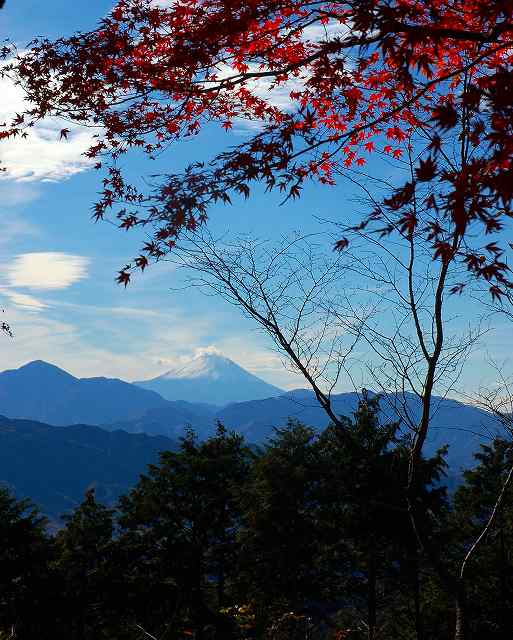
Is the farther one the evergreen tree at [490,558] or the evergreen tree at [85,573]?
the evergreen tree at [85,573]

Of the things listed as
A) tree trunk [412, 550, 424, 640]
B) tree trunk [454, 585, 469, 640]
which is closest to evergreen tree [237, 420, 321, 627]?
tree trunk [412, 550, 424, 640]

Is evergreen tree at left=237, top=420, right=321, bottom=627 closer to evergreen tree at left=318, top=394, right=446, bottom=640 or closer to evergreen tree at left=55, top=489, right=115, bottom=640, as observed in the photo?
evergreen tree at left=318, top=394, right=446, bottom=640

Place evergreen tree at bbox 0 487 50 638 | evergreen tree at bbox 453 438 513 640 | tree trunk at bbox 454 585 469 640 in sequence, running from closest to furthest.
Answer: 1. tree trunk at bbox 454 585 469 640
2. evergreen tree at bbox 453 438 513 640
3. evergreen tree at bbox 0 487 50 638

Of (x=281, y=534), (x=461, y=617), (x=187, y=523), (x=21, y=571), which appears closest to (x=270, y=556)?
(x=281, y=534)

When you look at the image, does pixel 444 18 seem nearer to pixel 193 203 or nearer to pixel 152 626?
pixel 193 203

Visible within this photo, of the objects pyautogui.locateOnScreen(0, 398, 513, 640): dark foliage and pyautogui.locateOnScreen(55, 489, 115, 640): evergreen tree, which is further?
pyautogui.locateOnScreen(55, 489, 115, 640): evergreen tree

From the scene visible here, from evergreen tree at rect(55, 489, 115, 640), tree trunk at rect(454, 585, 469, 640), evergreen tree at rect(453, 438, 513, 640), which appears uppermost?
tree trunk at rect(454, 585, 469, 640)

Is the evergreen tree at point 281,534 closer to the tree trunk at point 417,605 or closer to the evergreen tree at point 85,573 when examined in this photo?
the tree trunk at point 417,605

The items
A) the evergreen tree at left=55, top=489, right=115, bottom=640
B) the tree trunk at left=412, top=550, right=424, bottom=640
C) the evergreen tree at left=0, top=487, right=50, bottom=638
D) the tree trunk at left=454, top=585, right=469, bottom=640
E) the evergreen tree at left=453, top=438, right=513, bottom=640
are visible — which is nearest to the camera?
the tree trunk at left=454, top=585, right=469, bottom=640

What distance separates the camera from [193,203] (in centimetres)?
523

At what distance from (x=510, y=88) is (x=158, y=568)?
28.9 metres

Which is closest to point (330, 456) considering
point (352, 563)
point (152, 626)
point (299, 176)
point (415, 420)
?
point (352, 563)

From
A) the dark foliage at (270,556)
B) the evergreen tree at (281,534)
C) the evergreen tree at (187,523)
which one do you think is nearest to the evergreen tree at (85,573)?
the dark foliage at (270,556)

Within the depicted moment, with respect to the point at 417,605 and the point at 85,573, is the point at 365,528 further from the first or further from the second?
the point at 85,573
